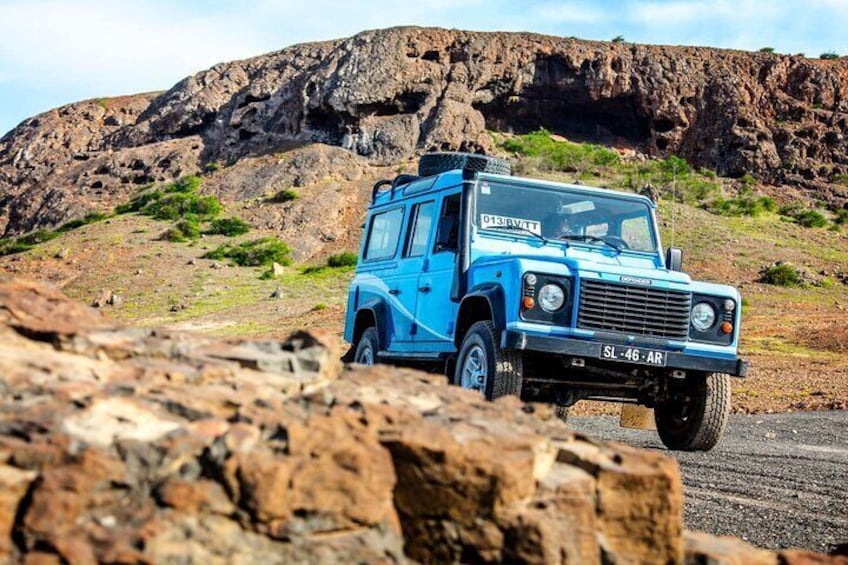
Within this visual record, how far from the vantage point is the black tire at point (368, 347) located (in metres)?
12.0

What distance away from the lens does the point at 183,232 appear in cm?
5222

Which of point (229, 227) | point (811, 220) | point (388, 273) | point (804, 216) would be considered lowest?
point (388, 273)

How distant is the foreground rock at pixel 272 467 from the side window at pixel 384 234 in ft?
25.8

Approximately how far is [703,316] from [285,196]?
47.7 meters

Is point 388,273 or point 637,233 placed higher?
point 637,233

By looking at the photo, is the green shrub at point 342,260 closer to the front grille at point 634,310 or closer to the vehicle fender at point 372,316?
the vehicle fender at point 372,316

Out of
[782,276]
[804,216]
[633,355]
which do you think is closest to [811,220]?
[804,216]

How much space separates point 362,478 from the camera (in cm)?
347

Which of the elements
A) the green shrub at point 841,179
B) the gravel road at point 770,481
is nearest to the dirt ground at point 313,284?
the gravel road at point 770,481

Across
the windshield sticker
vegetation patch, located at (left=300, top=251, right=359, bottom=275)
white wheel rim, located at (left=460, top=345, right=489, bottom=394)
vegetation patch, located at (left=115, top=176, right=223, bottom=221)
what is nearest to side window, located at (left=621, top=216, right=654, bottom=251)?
the windshield sticker

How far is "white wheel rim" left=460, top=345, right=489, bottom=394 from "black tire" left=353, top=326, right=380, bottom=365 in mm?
2210

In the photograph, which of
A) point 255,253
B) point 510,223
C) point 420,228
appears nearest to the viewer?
point 510,223

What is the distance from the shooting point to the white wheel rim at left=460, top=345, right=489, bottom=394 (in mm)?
9438

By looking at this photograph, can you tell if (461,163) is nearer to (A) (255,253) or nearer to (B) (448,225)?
(B) (448,225)
